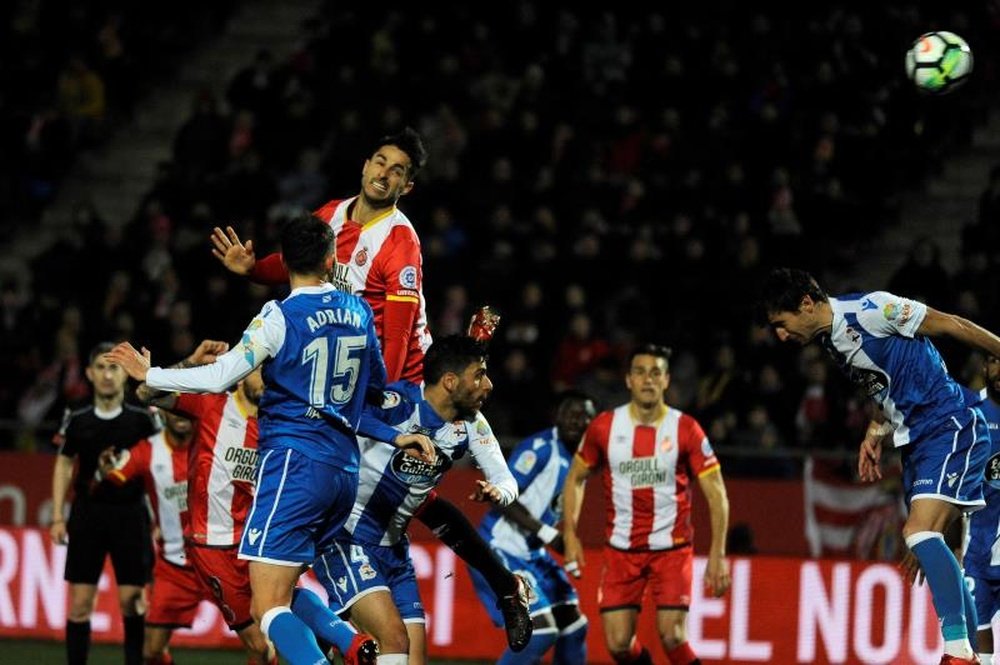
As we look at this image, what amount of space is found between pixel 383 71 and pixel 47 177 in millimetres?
4099

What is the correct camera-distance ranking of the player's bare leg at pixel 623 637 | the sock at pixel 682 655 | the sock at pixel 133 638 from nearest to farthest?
the sock at pixel 682 655
the player's bare leg at pixel 623 637
the sock at pixel 133 638

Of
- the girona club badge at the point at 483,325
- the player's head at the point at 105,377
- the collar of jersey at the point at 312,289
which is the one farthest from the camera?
the player's head at the point at 105,377

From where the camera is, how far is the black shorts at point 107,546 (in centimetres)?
1108

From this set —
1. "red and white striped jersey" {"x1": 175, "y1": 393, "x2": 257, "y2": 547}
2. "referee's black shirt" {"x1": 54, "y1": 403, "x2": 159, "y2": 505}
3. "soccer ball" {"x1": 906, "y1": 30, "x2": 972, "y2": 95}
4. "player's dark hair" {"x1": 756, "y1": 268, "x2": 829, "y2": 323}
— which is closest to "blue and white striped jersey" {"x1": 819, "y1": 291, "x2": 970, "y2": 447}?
"player's dark hair" {"x1": 756, "y1": 268, "x2": 829, "y2": 323}

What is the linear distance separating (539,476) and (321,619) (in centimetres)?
315

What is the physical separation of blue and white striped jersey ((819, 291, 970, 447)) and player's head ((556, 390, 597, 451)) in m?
2.69

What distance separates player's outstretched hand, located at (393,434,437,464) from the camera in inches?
308

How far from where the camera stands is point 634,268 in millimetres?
15938

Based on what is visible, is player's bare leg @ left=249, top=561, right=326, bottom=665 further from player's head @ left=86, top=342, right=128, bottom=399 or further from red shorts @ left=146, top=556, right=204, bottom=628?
player's head @ left=86, top=342, right=128, bottom=399

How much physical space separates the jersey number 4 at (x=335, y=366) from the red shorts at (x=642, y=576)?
339cm

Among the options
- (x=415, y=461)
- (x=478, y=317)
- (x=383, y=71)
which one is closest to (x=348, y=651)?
(x=415, y=461)

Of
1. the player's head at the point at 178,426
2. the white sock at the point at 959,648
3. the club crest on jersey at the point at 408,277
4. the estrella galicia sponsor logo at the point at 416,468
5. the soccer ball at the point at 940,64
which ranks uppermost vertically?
the soccer ball at the point at 940,64

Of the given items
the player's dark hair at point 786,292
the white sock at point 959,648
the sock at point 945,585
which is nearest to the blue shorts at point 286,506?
the player's dark hair at point 786,292

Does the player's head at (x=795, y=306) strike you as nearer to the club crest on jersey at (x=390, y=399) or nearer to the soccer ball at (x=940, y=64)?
the club crest on jersey at (x=390, y=399)
